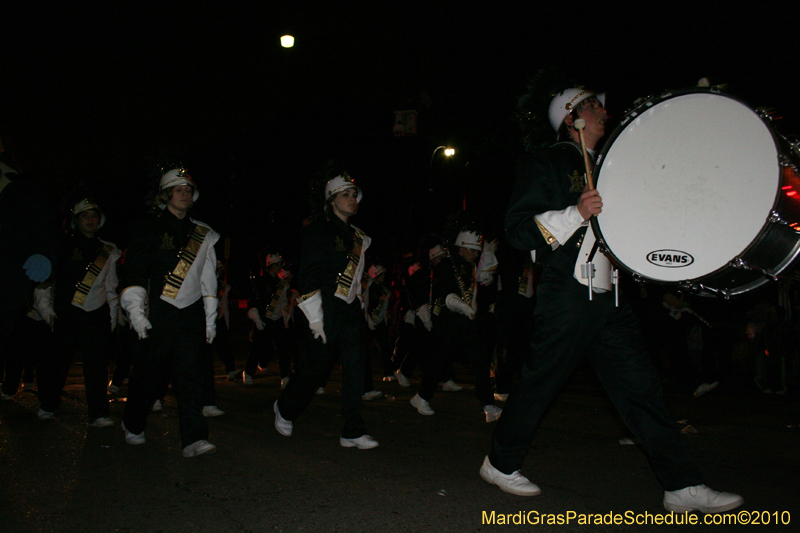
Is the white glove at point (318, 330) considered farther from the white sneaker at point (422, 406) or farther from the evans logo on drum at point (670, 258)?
the evans logo on drum at point (670, 258)

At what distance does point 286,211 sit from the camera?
36500 millimetres

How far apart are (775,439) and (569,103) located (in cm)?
368

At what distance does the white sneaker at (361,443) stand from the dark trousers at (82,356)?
229cm

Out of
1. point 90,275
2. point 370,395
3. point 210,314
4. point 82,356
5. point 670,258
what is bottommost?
point 370,395

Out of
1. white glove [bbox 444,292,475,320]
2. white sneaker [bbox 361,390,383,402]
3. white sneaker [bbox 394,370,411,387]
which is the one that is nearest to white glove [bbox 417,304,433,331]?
white glove [bbox 444,292,475,320]

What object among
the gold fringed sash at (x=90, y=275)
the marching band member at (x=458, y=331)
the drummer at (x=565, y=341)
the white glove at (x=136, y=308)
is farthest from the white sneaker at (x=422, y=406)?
the gold fringed sash at (x=90, y=275)

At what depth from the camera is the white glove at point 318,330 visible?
4820 millimetres

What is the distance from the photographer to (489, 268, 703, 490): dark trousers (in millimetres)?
3357

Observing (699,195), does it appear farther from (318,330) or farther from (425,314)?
(425,314)

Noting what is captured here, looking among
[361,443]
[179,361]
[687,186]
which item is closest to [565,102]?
[687,186]

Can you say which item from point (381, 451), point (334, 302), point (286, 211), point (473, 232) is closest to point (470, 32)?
point (473, 232)

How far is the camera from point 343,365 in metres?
4.95

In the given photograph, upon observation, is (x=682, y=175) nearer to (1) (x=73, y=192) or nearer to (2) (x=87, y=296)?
(2) (x=87, y=296)

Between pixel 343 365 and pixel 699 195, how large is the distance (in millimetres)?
2885
